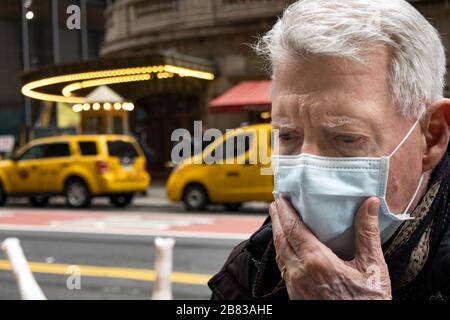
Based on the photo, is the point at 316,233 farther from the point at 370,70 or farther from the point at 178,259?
the point at 178,259

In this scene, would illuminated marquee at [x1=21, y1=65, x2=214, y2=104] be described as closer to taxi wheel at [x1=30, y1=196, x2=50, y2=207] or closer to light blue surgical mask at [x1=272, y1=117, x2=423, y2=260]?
light blue surgical mask at [x1=272, y1=117, x2=423, y2=260]

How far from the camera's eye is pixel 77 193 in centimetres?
1177

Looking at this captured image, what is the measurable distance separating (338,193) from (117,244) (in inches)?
260

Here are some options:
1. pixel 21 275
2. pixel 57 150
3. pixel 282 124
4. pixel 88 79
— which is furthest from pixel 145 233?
pixel 282 124

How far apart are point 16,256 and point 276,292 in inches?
96.8

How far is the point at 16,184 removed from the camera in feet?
37.5

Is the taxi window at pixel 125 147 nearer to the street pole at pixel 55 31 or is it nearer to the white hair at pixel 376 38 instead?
the street pole at pixel 55 31

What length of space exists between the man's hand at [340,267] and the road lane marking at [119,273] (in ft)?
14.2

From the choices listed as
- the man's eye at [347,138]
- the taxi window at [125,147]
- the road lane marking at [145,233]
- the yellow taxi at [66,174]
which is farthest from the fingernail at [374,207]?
the yellow taxi at [66,174]

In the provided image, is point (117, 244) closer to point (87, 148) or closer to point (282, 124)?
point (87, 148)

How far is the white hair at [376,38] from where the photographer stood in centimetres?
92

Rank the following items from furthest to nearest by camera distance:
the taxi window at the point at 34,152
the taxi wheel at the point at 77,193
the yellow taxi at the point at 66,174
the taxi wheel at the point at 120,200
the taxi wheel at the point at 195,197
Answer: the taxi wheel at the point at 120,200
the taxi wheel at the point at 77,193
the taxi window at the point at 34,152
the yellow taxi at the point at 66,174
the taxi wheel at the point at 195,197

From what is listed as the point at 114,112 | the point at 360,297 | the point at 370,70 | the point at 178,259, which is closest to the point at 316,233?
the point at 360,297

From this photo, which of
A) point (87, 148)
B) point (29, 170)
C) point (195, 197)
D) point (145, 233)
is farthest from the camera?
point (29, 170)
